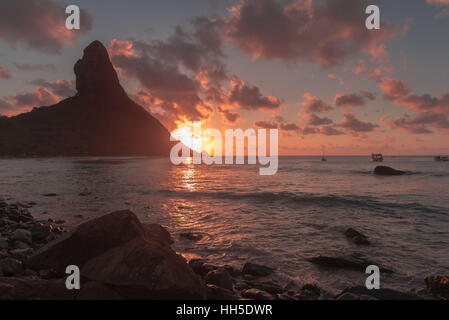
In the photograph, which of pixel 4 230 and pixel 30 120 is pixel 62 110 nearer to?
pixel 30 120

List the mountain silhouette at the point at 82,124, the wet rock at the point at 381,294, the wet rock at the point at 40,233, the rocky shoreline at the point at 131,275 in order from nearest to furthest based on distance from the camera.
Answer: the rocky shoreline at the point at 131,275, the wet rock at the point at 381,294, the wet rock at the point at 40,233, the mountain silhouette at the point at 82,124

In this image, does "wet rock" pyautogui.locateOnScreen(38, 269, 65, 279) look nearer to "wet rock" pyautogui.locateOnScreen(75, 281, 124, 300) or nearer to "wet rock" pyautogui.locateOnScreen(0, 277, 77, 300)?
"wet rock" pyautogui.locateOnScreen(0, 277, 77, 300)

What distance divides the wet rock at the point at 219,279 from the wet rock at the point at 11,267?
482 cm

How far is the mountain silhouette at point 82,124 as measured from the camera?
142000mm

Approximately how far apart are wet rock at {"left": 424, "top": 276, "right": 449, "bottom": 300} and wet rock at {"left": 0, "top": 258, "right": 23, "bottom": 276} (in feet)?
35.2

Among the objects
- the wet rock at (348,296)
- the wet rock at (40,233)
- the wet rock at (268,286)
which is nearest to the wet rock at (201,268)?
the wet rock at (268,286)

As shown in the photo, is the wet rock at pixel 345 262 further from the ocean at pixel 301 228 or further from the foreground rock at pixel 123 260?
the foreground rock at pixel 123 260

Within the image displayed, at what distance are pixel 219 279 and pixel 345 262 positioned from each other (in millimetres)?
4456

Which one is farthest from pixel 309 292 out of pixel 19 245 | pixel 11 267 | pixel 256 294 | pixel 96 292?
pixel 19 245

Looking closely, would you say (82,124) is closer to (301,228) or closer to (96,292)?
(301,228)

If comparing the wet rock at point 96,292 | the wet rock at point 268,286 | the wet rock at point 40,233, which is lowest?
the wet rock at point 268,286

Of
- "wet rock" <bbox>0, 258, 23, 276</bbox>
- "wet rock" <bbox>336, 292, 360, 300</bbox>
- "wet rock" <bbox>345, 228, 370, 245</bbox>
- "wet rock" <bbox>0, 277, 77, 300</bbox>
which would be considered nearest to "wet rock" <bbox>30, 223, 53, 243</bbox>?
"wet rock" <bbox>0, 258, 23, 276</bbox>
